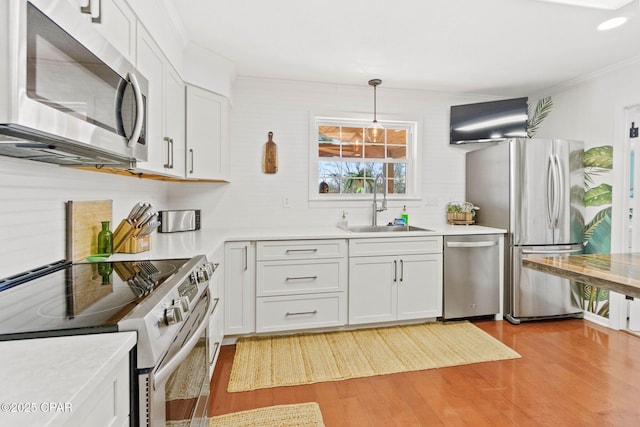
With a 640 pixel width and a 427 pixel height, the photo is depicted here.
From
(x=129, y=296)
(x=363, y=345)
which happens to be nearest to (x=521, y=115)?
(x=363, y=345)

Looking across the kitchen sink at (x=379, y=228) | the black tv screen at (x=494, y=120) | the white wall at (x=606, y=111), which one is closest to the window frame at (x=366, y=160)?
the kitchen sink at (x=379, y=228)

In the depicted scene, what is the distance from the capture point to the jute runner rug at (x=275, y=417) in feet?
5.71

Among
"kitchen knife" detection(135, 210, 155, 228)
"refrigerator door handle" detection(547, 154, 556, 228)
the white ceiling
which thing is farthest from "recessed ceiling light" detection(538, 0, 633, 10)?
"kitchen knife" detection(135, 210, 155, 228)

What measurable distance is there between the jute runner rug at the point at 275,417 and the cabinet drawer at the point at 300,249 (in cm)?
112

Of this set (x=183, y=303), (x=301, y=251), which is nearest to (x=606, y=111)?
(x=301, y=251)

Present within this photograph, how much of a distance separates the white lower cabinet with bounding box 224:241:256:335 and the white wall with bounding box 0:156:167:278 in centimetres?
103

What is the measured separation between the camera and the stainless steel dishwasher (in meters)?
3.04

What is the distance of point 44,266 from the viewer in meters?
1.42

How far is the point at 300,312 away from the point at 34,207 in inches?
75.5

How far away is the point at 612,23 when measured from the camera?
229cm

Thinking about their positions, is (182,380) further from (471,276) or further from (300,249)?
(471,276)

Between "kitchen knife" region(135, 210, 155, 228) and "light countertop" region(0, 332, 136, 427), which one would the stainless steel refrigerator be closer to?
"kitchen knife" region(135, 210, 155, 228)

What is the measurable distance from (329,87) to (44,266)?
2.86m

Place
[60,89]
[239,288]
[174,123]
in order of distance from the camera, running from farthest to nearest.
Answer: [239,288] → [174,123] → [60,89]
